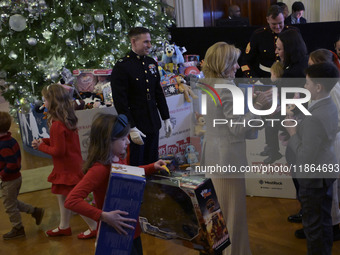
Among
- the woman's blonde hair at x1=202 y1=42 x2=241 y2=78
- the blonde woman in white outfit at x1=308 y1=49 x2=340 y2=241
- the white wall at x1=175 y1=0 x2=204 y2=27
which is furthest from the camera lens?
the white wall at x1=175 y1=0 x2=204 y2=27

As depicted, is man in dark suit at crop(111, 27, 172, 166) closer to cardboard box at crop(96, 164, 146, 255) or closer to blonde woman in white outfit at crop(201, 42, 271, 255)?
blonde woman in white outfit at crop(201, 42, 271, 255)

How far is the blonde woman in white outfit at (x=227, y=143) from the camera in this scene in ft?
8.27

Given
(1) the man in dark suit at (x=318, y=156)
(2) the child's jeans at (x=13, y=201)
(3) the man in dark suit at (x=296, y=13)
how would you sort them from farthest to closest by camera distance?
(3) the man in dark suit at (x=296, y=13)
(2) the child's jeans at (x=13, y=201)
(1) the man in dark suit at (x=318, y=156)

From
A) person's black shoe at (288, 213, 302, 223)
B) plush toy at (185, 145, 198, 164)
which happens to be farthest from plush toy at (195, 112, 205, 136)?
person's black shoe at (288, 213, 302, 223)

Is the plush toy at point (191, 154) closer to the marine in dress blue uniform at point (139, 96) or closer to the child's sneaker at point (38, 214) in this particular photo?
the marine in dress blue uniform at point (139, 96)

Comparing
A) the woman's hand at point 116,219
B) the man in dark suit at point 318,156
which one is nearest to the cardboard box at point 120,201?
the woman's hand at point 116,219

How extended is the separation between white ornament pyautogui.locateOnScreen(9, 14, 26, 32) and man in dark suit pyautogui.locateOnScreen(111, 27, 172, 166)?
7.10 ft

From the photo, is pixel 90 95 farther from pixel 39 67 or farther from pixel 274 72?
pixel 274 72

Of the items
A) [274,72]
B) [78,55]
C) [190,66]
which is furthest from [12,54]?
[274,72]

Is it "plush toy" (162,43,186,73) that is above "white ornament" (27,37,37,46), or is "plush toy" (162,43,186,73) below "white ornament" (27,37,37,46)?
below

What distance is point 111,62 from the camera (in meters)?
5.88

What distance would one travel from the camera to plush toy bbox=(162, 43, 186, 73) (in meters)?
5.81

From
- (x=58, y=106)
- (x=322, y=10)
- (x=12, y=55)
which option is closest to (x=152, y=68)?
(x=58, y=106)

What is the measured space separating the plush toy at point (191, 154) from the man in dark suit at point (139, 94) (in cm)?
107
